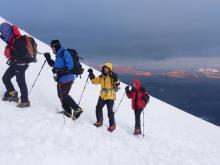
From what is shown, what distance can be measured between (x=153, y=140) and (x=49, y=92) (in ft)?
18.1

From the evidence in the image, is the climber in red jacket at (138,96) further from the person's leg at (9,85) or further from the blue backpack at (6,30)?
the blue backpack at (6,30)

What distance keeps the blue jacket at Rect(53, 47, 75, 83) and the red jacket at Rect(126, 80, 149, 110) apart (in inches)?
135

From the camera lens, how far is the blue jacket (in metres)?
12.5

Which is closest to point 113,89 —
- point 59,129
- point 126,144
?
point 126,144

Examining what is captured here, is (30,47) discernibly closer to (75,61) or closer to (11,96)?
(75,61)

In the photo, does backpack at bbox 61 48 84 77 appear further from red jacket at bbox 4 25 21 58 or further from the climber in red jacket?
the climber in red jacket

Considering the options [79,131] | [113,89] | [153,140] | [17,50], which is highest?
[17,50]

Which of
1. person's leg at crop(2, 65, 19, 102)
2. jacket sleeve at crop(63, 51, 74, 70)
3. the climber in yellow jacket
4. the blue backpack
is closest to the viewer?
the blue backpack

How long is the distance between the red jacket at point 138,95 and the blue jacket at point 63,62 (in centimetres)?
344

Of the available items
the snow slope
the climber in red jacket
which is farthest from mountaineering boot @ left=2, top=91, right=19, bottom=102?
the climber in red jacket

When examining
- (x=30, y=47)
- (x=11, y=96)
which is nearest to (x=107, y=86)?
(x=30, y=47)

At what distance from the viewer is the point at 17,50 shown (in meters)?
12.5

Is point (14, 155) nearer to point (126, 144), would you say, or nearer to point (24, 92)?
point (24, 92)

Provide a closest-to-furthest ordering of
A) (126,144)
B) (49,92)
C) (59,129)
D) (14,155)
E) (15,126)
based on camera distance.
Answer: (14,155)
(15,126)
(59,129)
(126,144)
(49,92)
